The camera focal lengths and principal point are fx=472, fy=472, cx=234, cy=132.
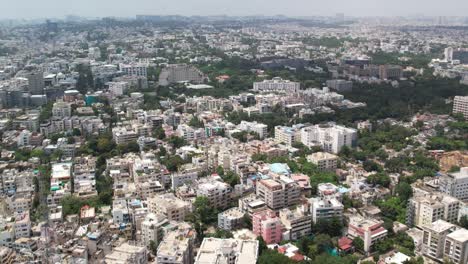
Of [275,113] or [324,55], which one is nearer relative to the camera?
[275,113]

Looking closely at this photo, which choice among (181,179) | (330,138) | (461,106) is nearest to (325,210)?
(181,179)

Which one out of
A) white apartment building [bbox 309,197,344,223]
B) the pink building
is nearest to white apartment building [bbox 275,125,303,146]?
white apartment building [bbox 309,197,344,223]

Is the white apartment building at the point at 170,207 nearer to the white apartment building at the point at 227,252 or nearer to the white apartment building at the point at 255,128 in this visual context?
the white apartment building at the point at 227,252

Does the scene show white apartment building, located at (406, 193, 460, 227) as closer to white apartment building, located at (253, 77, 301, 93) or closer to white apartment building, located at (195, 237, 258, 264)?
→ white apartment building, located at (195, 237, 258, 264)

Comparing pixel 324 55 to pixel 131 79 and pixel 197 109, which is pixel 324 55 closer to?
pixel 131 79

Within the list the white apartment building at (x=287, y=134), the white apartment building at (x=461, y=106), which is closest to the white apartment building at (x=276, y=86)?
the white apartment building at (x=461, y=106)

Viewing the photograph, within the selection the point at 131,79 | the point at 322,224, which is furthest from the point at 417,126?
the point at 131,79
